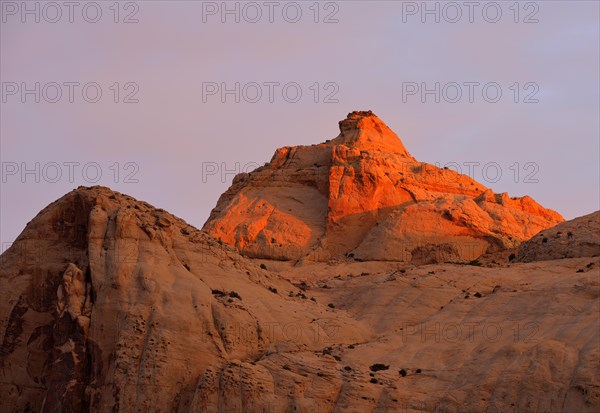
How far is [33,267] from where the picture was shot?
152 feet

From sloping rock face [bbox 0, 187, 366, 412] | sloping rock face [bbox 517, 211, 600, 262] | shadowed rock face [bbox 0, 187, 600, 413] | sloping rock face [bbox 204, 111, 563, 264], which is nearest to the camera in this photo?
shadowed rock face [bbox 0, 187, 600, 413]

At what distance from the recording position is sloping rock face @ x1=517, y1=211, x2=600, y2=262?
171ft

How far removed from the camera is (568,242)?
52969 mm

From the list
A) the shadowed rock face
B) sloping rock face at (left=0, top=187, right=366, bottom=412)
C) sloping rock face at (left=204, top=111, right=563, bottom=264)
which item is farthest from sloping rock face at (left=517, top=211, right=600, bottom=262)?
sloping rock face at (left=0, top=187, right=366, bottom=412)

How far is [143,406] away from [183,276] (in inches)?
255

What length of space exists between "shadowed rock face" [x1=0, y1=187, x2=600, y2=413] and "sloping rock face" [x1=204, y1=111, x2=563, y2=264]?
15.9m

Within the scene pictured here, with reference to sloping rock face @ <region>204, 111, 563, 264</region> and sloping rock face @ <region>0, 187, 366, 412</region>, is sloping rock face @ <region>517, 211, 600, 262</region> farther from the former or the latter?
sloping rock face @ <region>0, 187, 366, 412</region>

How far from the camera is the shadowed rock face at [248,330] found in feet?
125

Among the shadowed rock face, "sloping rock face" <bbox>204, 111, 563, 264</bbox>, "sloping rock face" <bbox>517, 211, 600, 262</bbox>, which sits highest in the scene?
"sloping rock face" <bbox>204, 111, 563, 264</bbox>

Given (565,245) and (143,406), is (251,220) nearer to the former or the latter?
(565,245)

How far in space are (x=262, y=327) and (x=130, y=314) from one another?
4.91 m

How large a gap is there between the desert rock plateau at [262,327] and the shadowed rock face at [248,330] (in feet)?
0.18

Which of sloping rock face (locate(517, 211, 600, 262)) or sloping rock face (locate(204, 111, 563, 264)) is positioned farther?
sloping rock face (locate(204, 111, 563, 264))

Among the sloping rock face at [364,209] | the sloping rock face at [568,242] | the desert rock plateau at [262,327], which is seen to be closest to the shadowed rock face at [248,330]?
the desert rock plateau at [262,327]
